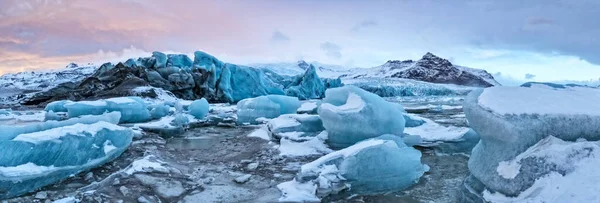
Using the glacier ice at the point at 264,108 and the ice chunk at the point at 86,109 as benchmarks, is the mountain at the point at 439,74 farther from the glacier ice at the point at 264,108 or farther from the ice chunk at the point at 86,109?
the ice chunk at the point at 86,109

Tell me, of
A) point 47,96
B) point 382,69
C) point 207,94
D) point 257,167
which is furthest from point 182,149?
point 382,69

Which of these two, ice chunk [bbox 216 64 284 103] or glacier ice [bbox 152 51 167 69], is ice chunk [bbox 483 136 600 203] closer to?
ice chunk [bbox 216 64 284 103]

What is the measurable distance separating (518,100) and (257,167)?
4143mm

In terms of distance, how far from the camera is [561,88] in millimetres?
5133

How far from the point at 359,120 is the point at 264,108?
22.7ft

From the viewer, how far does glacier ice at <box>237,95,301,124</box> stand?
14164mm

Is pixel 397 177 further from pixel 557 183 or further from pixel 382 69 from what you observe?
pixel 382 69

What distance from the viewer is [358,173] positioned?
5438mm

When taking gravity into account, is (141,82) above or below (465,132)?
below

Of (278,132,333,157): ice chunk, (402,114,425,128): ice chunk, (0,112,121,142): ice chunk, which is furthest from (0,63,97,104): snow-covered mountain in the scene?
(278,132,333,157): ice chunk

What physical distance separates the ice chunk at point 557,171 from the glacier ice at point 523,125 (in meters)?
0.03

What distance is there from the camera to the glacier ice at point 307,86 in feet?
109

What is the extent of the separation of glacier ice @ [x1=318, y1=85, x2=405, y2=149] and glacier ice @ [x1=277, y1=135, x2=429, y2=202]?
6.66ft

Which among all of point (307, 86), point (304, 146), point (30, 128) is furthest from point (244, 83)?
point (30, 128)
